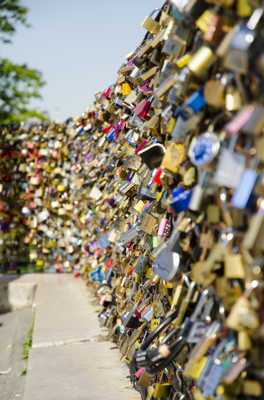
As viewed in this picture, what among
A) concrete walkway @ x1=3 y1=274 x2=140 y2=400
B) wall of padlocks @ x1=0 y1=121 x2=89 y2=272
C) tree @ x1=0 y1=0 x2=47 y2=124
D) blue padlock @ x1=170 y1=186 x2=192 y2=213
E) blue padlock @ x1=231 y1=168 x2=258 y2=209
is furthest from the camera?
tree @ x1=0 y1=0 x2=47 y2=124

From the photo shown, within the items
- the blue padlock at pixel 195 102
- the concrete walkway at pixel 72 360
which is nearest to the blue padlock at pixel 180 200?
the blue padlock at pixel 195 102

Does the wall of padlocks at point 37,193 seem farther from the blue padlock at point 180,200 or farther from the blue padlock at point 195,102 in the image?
the blue padlock at point 195,102

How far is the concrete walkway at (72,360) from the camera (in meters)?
2.58

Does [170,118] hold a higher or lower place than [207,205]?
higher

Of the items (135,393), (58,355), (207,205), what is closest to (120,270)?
(58,355)

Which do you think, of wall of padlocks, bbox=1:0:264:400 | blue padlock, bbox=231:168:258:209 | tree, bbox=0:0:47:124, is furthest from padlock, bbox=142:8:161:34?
tree, bbox=0:0:47:124

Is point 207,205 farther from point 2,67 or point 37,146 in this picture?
point 2,67

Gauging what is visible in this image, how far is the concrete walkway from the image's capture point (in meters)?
2.58

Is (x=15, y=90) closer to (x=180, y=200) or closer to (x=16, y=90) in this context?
(x=16, y=90)

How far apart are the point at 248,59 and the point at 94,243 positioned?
14.1 feet

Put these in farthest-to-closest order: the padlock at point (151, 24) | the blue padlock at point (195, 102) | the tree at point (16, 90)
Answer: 1. the tree at point (16, 90)
2. the padlock at point (151, 24)
3. the blue padlock at point (195, 102)

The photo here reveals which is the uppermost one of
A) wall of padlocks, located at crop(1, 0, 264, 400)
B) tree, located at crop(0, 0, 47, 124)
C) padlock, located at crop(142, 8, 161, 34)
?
tree, located at crop(0, 0, 47, 124)

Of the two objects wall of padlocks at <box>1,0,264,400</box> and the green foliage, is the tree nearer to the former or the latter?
the green foliage

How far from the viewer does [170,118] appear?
1704 millimetres
